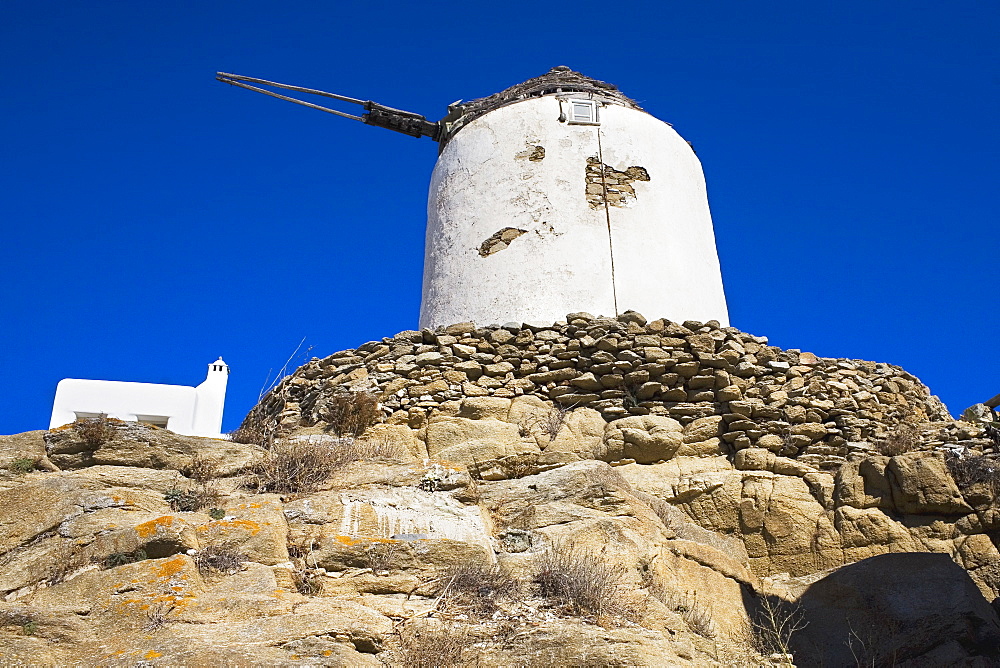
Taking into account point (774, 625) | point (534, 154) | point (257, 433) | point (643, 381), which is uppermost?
point (534, 154)

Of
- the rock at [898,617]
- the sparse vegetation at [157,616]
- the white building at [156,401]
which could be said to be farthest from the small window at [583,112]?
the white building at [156,401]

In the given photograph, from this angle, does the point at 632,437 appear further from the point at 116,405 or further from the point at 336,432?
the point at 116,405

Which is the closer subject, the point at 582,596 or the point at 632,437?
the point at 582,596

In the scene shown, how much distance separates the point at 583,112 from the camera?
9.89m

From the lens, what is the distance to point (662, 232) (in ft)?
30.3

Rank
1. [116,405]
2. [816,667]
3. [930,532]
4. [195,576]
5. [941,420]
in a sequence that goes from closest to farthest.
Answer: [195,576], [816,667], [930,532], [941,420], [116,405]

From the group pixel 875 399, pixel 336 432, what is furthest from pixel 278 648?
pixel 875 399

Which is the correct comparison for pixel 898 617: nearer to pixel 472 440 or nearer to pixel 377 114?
pixel 472 440

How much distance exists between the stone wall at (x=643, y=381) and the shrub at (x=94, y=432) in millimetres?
1997

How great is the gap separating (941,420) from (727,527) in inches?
99.5

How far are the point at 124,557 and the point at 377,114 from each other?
8.59 metres

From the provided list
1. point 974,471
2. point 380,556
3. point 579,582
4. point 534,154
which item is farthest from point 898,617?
point 534,154

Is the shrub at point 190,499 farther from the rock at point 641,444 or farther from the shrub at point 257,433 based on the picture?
the rock at point 641,444

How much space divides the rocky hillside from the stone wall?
2cm
